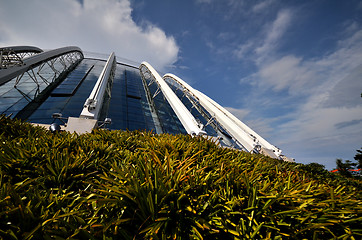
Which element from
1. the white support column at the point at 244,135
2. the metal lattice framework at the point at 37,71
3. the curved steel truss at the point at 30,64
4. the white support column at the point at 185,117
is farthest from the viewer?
the white support column at the point at 244,135

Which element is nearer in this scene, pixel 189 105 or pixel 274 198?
pixel 274 198

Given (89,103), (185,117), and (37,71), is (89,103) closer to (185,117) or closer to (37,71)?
(185,117)

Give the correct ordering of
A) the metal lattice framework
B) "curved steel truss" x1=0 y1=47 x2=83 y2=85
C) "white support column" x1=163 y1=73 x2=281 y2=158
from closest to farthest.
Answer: "curved steel truss" x1=0 y1=47 x2=83 y2=85 → the metal lattice framework → "white support column" x1=163 y1=73 x2=281 y2=158

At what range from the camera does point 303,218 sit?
69.4 inches

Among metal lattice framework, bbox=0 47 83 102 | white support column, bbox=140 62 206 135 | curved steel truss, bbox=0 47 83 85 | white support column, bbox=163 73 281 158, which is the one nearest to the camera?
curved steel truss, bbox=0 47 83 85

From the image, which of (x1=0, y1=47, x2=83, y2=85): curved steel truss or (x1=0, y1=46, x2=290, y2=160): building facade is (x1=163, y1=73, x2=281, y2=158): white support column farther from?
(x1=0, y1=47, x2=83, y2=85): curved steel truss

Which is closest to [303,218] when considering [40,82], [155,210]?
[155,210]

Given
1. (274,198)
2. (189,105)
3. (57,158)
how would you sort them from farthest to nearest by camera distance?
(189,105)
(57,158)
(274,198)

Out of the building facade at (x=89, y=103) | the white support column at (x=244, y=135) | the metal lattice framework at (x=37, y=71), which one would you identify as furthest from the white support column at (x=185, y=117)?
the metal lattice framework at (x=37, y=71)

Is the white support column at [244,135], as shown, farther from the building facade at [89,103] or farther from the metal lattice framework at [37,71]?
the metal lattice framework at [37,71]

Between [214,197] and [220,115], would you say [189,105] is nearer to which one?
[220,115]

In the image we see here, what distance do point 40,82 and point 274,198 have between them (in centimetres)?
3769

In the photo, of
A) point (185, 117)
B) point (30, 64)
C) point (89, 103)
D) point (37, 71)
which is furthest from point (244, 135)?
point (37, 71)

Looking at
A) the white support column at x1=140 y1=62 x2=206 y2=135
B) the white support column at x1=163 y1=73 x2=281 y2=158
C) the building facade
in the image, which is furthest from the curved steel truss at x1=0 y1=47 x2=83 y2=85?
the white support column at x1=163 y1=73 x2=281 y2=158
